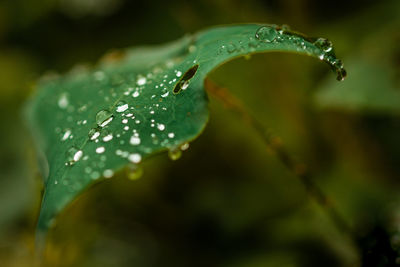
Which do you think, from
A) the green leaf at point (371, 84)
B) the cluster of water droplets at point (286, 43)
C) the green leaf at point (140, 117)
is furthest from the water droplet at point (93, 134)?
the green leaf at point (371, 84)

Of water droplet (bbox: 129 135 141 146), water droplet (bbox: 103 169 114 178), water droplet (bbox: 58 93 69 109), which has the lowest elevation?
water droplet (bbox: 103 169 114 178)

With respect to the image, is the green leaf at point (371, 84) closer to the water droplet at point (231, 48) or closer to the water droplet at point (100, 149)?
the water droplet at point (231, 48)

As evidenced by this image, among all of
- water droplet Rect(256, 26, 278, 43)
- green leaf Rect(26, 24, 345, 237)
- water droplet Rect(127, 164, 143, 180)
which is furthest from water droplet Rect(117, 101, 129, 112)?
water droplet Rect(256, 26, 278, 43)

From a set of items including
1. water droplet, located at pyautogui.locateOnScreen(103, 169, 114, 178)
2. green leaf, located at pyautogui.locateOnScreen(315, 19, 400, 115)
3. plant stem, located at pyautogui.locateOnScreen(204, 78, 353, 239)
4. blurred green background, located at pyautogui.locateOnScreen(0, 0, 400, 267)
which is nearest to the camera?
water droplet, located at pyautogui.locateOnScreen(103, 169, 114, 178)

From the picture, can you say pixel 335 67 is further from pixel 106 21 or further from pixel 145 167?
pixel 106 21

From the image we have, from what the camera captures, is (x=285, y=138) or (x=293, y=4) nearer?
(x=293, y=4)

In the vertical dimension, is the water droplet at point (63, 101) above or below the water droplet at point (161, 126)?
above

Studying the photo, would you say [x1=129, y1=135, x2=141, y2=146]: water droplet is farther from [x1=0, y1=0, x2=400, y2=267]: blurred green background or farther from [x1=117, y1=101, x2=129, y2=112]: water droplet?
[x1=0, y1=0, x2=400, y2=267]: blurred green background

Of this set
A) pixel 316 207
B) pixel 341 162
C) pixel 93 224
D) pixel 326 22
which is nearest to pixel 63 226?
pixel 93 224

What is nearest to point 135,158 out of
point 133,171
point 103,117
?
point 133,171
